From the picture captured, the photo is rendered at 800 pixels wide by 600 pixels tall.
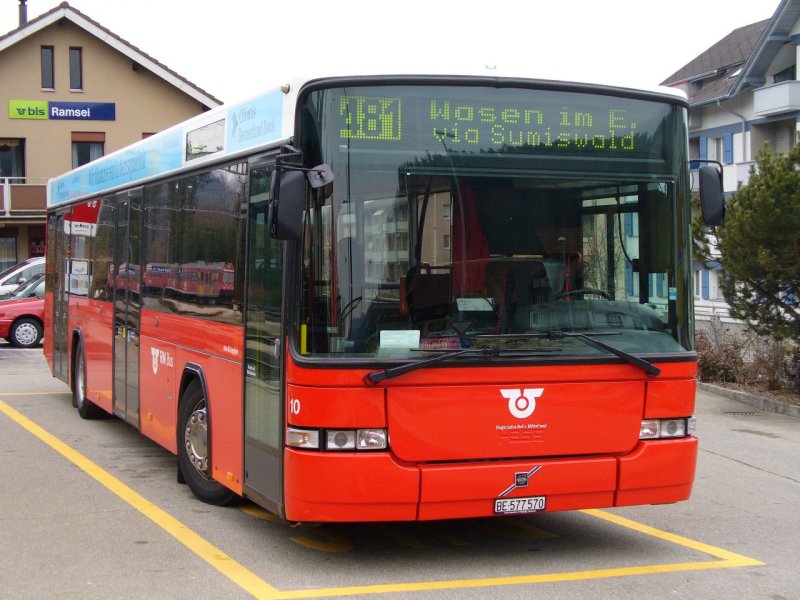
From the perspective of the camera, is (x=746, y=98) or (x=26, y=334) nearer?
(x=26, y=334)

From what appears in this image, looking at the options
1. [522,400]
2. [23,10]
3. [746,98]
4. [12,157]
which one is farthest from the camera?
[23,10]

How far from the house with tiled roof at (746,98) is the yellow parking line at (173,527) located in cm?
2967

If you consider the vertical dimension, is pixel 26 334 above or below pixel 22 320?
below

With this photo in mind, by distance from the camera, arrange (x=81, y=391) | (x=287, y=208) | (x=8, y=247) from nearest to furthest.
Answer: (x=287, y=208)
(x=81, y=391)
(x=8, y=247)

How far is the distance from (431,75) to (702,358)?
1248 centimetres

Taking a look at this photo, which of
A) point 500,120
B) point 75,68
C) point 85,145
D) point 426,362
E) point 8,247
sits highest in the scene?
point 75,68

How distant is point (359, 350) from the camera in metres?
6.22

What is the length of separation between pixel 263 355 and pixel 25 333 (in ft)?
68.1

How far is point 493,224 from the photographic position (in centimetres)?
651

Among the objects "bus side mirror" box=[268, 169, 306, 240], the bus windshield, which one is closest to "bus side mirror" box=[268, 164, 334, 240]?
"bus side mirror" box=[268, 169, 306, 240]

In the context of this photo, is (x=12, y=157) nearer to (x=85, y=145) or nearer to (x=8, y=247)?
(x=85, y=145)

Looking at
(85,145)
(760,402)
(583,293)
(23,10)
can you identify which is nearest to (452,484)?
(583,293)

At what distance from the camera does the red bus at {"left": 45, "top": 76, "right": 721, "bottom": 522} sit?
6230 millimetres

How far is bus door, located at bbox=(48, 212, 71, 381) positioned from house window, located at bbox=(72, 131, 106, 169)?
30.2m
